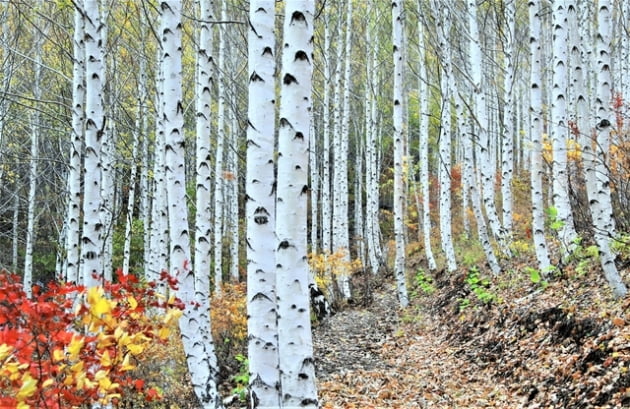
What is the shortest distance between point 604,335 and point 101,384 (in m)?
4.65

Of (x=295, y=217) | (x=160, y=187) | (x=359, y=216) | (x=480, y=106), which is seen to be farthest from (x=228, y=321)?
(x=359, y=216)

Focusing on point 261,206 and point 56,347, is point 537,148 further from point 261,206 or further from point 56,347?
point 56,347

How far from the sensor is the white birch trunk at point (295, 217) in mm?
3014

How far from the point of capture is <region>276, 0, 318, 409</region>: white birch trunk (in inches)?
119

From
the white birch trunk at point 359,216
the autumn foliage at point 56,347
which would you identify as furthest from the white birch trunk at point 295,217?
the white birch trunk at point 359,216

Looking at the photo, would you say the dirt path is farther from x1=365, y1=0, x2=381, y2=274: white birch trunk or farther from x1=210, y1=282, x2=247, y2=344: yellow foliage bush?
x1=365, y1=0, x2=381, y2=274: white birch trunk

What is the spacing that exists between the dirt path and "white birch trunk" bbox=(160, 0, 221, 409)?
155cm

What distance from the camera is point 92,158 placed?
4.75 metres

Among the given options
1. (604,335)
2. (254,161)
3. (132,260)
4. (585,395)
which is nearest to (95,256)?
(254,161)

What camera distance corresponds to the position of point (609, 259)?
562cm

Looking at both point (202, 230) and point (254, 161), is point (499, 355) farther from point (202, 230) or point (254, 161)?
point (254, 161)

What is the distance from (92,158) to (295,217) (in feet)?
8.53

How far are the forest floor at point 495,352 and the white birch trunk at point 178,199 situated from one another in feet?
5.01

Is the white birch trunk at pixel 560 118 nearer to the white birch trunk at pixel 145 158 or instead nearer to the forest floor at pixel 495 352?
the forest floor at pixel 495 352
